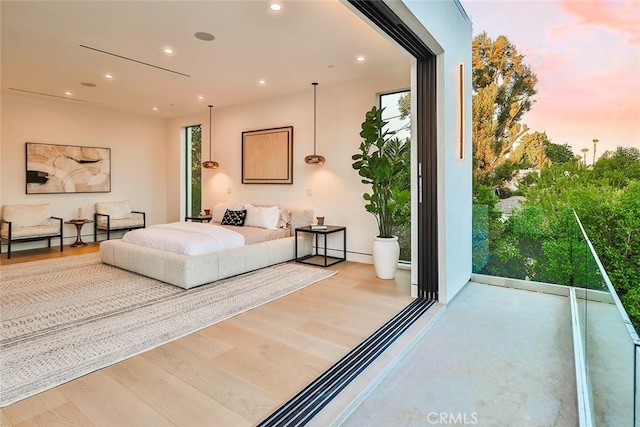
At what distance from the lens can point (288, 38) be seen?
374cm

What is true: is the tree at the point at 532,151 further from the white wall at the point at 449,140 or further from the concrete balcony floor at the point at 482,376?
the concrete balcony floor at the point at 482,376

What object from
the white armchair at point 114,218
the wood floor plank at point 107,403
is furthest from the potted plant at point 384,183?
the white armchair at point 114,218

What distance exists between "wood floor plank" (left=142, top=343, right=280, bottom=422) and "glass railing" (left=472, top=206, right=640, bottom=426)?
1.58 m

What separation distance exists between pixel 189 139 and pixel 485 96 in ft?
21.3

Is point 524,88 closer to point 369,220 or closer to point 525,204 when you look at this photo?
point 525,204

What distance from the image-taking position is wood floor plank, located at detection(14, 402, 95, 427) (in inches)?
65.7

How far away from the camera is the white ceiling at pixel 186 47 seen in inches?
126

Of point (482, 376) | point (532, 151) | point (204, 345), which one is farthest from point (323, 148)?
point (482, 376)

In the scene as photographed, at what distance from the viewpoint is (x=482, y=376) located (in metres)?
2.13

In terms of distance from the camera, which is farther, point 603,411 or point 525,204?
point 525,204

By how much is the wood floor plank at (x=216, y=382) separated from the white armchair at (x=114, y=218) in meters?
5.52

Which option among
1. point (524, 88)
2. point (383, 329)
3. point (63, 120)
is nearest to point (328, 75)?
point (524, 88)

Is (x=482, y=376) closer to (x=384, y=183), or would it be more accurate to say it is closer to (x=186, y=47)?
(x=384, y=183)

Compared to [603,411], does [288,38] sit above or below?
above
